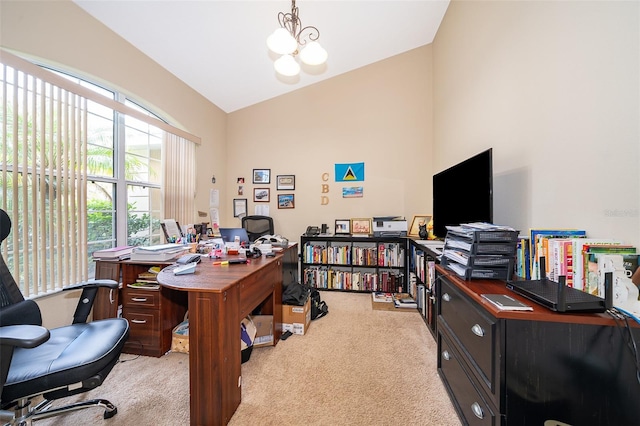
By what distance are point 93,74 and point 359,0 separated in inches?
106

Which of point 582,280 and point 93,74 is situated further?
point 93,74

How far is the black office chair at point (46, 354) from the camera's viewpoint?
0.91 metres

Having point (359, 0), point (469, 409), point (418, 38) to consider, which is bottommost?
point (469, 409)

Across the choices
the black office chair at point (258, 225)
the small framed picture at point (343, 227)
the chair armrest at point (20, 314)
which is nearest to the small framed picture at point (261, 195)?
the black office chair at point (258, 225)

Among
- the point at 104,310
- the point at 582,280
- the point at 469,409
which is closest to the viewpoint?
the point at 582,280

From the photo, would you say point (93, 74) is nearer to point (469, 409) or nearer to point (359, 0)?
point (359, 0)

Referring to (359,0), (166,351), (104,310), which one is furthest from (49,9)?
(166,351)

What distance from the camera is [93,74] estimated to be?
206cm

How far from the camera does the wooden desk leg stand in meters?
1.17

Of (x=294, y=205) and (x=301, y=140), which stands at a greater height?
(x=301, y=140)

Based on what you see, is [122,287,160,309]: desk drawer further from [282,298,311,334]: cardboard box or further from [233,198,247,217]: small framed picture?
[233,198,247,217]: small framed picture

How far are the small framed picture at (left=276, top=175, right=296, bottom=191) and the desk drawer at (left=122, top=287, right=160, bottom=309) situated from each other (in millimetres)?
2305

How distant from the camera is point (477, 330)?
1.02 m

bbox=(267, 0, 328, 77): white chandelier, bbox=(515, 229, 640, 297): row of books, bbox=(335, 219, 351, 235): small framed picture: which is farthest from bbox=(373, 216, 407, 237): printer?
bbox=(267, 0, 328, 77): white chandelier
